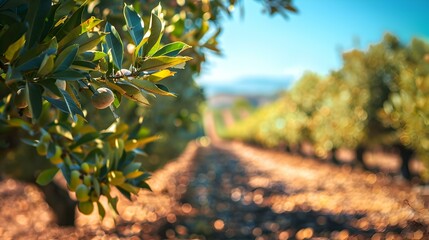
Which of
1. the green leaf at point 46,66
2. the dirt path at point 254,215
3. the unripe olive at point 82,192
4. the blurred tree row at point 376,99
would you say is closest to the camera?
the green leaf at point 46,66

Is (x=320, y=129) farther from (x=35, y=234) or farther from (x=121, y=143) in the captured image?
(x=121, y=143)

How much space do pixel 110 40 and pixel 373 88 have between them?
14.9 meters

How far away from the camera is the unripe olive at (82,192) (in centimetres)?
205

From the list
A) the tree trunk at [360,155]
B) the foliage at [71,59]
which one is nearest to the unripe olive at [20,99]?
the foliage at [71,59]

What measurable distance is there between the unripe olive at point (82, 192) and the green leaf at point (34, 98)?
2.94ft

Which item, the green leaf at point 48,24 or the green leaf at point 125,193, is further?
the green leaf at point 125,193

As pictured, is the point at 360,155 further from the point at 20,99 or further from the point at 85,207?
the point at 20,99

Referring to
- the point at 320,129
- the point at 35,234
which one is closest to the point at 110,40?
the point at 35,234

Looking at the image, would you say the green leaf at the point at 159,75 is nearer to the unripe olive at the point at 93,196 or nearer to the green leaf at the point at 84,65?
the green leaf at the point at 84,65

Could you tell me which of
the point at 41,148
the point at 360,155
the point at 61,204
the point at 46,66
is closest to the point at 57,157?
the point at 41,148

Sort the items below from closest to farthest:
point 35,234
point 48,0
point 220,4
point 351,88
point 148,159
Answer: point 48,0 < point 220,4 < point 35,234 < point 148,159 < point 351,88

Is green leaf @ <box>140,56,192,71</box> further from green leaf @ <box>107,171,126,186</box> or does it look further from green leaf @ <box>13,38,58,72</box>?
green leaf @ <box>107,171,126,186</box>

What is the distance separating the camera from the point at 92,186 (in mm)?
2184

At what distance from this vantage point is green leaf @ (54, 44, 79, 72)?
1.26 metres
